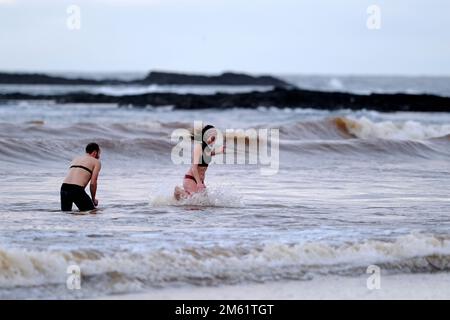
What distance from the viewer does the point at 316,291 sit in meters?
8.58

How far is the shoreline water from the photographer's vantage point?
8.32 meters

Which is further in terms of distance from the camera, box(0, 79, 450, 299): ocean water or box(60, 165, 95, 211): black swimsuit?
box(60, 165, 95, 211): black swimsuit

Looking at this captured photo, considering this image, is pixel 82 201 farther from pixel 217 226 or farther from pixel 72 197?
pixel 217 226

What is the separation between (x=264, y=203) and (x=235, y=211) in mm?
1064

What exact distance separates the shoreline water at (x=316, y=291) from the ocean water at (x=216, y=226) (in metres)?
0.19

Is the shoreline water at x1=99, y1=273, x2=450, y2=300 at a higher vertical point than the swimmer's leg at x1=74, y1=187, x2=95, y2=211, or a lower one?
lower

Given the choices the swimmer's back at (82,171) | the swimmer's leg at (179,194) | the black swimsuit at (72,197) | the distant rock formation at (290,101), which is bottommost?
the distant rock formation at (290,101)

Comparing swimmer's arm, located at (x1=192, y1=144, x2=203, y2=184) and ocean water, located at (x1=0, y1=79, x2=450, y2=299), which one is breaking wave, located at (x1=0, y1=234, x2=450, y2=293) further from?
swimmer's arm, located at (x1=192, y1=144, x2=203, y2=184)

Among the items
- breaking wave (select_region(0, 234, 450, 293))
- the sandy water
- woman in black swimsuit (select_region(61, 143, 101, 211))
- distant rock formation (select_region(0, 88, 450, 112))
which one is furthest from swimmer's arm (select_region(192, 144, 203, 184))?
distant rock formation (select_region(0, 88, 450, 112))

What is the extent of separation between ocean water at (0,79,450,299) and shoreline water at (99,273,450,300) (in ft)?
0.61

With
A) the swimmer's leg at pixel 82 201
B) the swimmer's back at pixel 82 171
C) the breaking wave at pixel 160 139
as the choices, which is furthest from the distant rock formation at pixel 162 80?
the swimmer's leg at pixel 82 201

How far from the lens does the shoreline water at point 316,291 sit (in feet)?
27.3

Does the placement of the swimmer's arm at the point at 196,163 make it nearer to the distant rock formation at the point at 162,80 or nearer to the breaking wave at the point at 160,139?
the breaking wave at the point at 160,139
